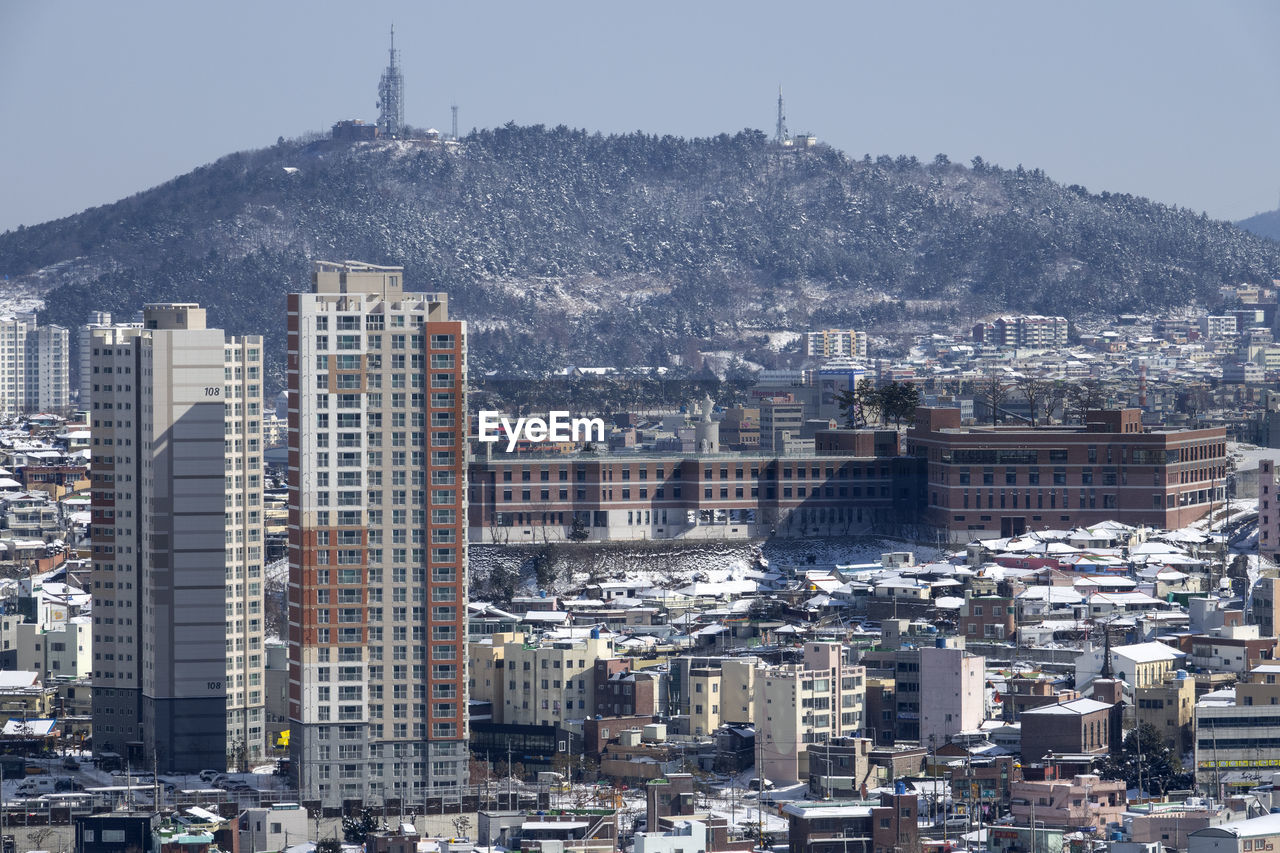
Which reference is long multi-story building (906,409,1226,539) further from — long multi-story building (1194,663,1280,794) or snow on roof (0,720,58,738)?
snow on roof (0,720,58,738)

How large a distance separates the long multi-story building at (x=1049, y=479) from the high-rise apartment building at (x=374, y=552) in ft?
156

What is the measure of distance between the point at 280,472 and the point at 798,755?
76.3 metres

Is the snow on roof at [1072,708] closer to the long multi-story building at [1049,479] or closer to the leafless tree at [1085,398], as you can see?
the long multi-story building at [1049,479]

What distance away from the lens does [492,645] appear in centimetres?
8988

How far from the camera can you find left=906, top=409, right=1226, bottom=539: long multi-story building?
4877 inches

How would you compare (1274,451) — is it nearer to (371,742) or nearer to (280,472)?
(280,472)

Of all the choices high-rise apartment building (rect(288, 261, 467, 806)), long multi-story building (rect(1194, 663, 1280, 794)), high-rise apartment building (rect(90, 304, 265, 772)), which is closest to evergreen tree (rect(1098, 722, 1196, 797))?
A: long multi-story building (rect(1194, 663, 1280, 794))

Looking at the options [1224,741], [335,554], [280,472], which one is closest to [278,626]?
[335,554]

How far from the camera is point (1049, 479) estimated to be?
124 m

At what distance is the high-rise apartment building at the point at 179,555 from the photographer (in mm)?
86500

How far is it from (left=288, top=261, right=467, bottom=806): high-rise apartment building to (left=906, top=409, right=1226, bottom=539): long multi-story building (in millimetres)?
47590

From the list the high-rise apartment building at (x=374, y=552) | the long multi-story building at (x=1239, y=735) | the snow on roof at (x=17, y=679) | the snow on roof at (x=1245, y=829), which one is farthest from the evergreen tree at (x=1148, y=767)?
the snow on roof at (x=17, y=679)

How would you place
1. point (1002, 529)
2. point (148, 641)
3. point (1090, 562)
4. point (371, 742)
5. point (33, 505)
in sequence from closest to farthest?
point (371, 742)
point (148, 641)
point (1090, 562)
point (1002, 529)
point (33, 505)

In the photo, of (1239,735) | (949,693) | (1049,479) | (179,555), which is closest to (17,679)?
(179,555)
